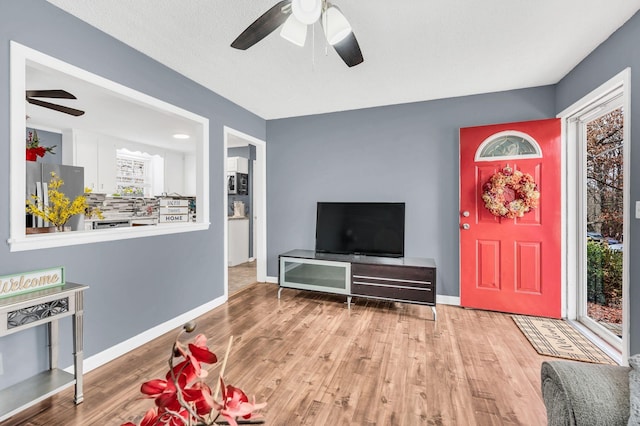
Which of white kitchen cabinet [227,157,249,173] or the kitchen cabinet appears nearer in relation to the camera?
the kitchen cabinet

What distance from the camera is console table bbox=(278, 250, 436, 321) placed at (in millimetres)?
3111

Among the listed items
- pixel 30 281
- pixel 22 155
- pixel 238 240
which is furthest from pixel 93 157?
pixel 30 281

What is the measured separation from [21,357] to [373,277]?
2849 mm

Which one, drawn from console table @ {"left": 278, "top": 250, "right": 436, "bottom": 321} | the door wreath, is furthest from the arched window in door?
console table @ {"left": 278, "top": 250, "right": 436, "bottom": 321}

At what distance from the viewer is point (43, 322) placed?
5.33ft

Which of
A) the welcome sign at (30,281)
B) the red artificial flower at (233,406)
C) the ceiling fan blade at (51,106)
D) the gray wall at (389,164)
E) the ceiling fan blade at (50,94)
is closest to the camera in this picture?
the red artificial flower at (233,406)

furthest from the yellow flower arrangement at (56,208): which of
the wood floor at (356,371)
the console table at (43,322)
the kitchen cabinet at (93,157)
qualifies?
the kitchen cabinet at (93,157)

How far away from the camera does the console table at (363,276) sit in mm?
3111

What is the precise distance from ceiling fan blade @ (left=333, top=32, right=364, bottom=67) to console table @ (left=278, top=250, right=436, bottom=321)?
2.10 metres

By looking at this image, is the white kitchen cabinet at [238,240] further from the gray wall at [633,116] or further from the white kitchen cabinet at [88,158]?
the gray wall at [633,116]

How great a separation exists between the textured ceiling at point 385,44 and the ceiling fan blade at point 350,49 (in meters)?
0.29

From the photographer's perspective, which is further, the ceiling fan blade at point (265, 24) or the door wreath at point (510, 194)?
the door wreath at point (510, 194)

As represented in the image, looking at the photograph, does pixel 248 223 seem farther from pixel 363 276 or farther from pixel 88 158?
pixel 363 276

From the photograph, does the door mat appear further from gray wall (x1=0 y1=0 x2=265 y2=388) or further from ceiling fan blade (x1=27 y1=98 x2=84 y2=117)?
ceiling fan blade (x1=27 y1=98 x2=84 y2=117)
